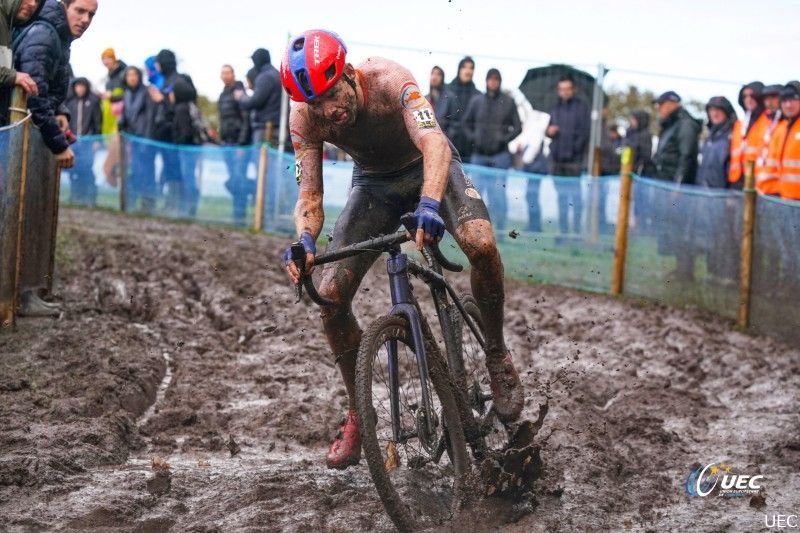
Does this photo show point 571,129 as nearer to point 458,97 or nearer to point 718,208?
point 458,97

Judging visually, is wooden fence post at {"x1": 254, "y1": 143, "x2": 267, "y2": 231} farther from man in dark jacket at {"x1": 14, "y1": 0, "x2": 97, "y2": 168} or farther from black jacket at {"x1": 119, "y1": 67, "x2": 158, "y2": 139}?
man in dark jacket at {"x1": 14, "y1": 0, "x2": 97, "y2": 168}

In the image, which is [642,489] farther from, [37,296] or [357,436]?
[37,296]

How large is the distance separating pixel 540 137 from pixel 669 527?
10.5 meters

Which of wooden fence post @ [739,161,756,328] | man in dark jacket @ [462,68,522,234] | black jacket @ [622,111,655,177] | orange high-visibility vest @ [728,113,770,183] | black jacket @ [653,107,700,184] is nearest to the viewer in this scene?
wooden fence post @ [739,161,756,328]

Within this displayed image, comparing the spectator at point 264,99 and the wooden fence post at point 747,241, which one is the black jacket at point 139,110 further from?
the wooden fence post at point 747,241

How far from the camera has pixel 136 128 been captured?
1983 centimetres

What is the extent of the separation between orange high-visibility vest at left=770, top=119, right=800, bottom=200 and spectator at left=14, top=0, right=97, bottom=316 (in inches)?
278

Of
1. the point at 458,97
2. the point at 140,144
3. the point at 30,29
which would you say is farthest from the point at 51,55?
the point at 140,144

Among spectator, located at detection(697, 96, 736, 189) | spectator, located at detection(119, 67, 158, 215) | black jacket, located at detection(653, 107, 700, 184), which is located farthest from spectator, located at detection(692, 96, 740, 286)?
spectator, located at detection(119, 67, 158, 215)

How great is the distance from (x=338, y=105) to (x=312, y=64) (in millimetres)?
300

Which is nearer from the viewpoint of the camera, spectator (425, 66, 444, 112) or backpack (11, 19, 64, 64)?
backpack (11, 19, 64, 64)

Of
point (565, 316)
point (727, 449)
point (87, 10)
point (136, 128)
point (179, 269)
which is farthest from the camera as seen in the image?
point (136, 128)

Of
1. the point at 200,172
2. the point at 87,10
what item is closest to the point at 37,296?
the point at 87,10

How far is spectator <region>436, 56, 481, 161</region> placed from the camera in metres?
14.5
